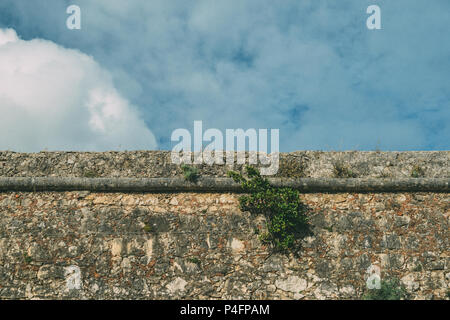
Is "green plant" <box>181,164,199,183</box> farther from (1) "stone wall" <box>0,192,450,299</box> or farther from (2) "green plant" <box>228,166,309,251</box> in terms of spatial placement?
(2) "green plant" <box>228,166,309,251</box>

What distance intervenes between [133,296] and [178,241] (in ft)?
4.15

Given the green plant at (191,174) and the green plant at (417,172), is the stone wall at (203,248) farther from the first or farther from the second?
the green plant at (417,172)

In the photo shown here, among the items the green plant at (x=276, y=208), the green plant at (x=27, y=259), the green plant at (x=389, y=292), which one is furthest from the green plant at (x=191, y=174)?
the green plant at (x=389, y=292)

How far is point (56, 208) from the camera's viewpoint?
7.48 metres

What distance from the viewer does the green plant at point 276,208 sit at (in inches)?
276

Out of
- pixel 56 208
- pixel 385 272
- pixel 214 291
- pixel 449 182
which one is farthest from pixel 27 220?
pixel 449 182

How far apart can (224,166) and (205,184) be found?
683mm

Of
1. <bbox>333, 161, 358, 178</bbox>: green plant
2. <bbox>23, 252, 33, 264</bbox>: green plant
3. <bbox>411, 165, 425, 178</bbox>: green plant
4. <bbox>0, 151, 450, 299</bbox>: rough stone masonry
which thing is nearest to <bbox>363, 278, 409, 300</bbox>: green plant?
<bbox>0, 151, 450, 299</bbox>: rough stone masonry

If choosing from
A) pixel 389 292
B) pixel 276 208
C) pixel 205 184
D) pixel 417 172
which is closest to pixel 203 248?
pixel 205 184

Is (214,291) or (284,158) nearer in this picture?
(214,291)

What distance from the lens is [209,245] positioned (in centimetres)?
708
